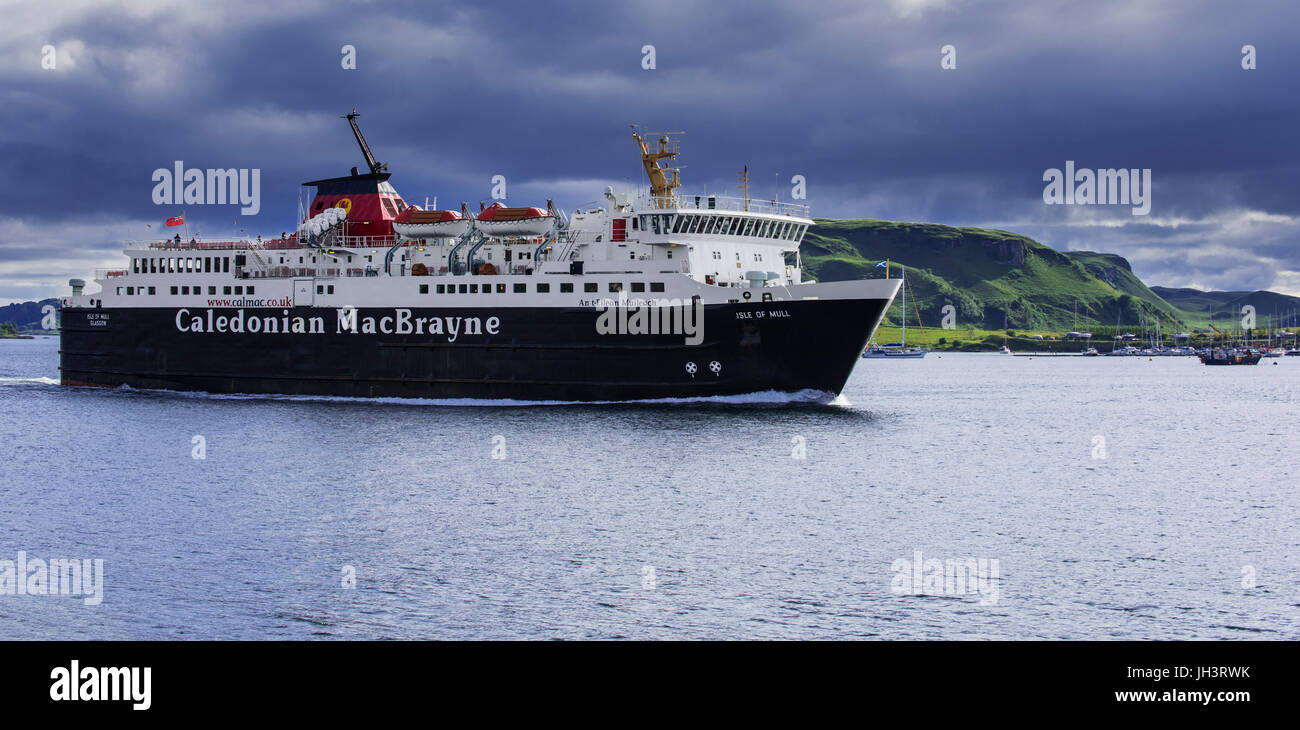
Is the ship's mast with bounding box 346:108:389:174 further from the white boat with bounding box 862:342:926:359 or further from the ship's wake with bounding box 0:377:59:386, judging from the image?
the white boat with bounding box 862:342:926:359

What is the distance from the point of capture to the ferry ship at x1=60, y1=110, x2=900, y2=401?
140ft

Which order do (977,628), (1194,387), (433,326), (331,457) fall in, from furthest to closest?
1. (1194,387)
2. (433,326)
3. (331,457)
4. (977,628)

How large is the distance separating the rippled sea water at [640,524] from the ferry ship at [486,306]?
2.21 meters

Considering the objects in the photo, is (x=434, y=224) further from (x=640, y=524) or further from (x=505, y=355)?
(x=640, y=524)

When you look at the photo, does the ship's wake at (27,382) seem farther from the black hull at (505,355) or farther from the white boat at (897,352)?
the white boat at (897,352)

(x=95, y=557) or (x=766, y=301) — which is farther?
(x=766, y=301)

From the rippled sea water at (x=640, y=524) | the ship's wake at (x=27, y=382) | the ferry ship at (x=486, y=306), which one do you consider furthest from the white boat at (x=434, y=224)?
the ship's wake at (x=27, y=382)

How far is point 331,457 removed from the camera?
33.3 m

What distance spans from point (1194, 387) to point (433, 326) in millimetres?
64892

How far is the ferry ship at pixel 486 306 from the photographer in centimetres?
4272
